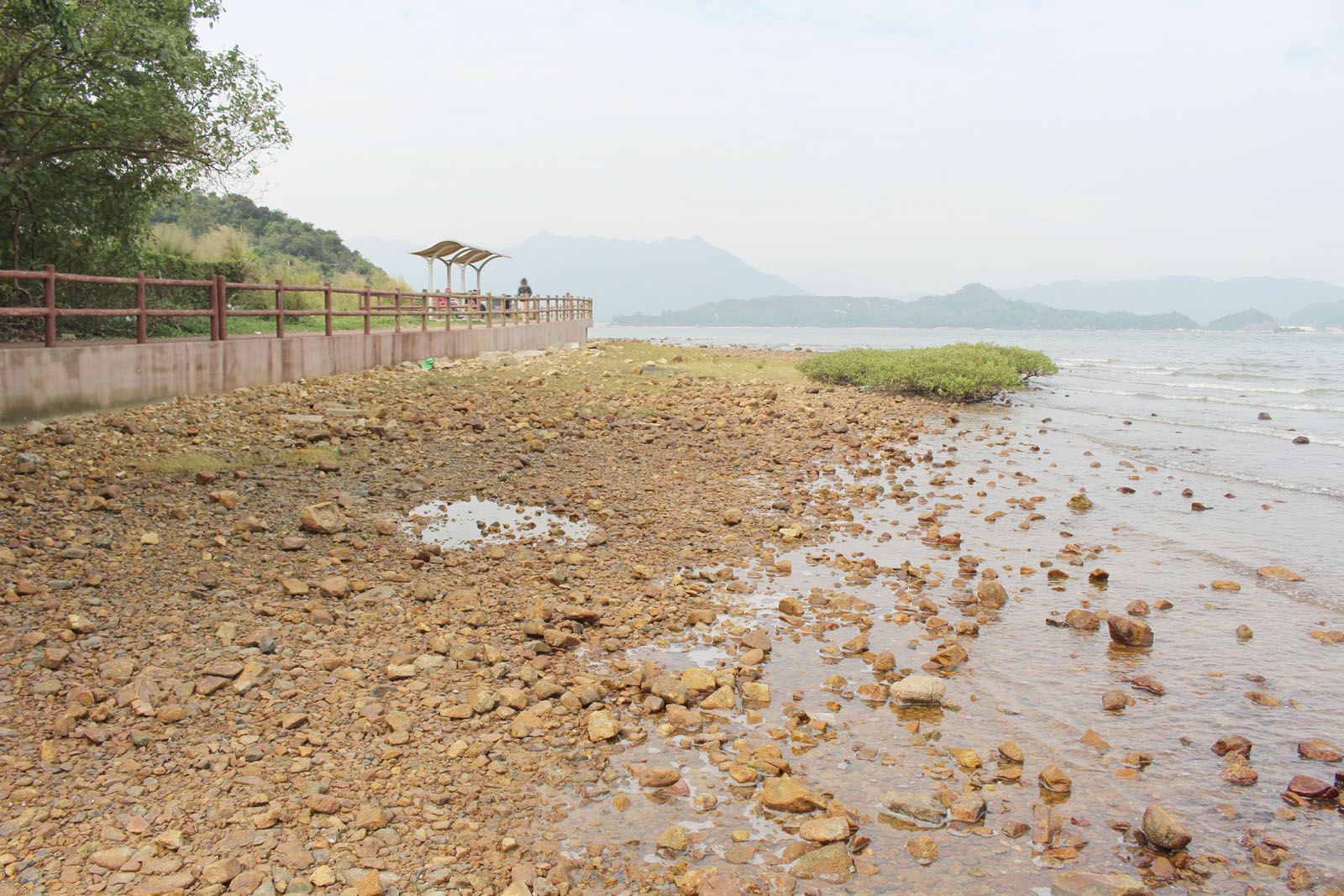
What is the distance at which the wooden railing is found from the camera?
35.3ft

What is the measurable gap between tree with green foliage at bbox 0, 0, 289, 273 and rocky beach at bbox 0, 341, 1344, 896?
6.51 m

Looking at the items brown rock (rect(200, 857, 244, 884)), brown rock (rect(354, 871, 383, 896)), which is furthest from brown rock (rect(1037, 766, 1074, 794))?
brown rock (rect(200, 857, 244, 884))

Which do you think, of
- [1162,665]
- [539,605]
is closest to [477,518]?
[539,605]

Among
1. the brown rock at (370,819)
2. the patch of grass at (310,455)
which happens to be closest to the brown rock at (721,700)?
the brown rock at (370,819)

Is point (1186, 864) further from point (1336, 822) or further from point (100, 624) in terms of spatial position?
point (100, 624)

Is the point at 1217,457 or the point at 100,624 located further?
the point at 1217,457

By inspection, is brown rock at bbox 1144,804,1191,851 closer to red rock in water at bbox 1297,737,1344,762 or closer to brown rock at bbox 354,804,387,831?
red rock in water at bbox 1297,737,1344,762

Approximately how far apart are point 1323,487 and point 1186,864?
1064 centimetres

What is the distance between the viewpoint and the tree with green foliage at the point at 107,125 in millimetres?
12383

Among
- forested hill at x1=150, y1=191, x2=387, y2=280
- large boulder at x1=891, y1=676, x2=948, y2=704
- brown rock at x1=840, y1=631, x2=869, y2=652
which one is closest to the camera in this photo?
large boulder at x1=891, y1=676, x2=948, y2=704

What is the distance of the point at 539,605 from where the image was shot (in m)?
5.42

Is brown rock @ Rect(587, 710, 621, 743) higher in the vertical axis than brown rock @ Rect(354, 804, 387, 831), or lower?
higher

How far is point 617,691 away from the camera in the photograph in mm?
4578

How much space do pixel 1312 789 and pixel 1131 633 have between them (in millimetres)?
1776
